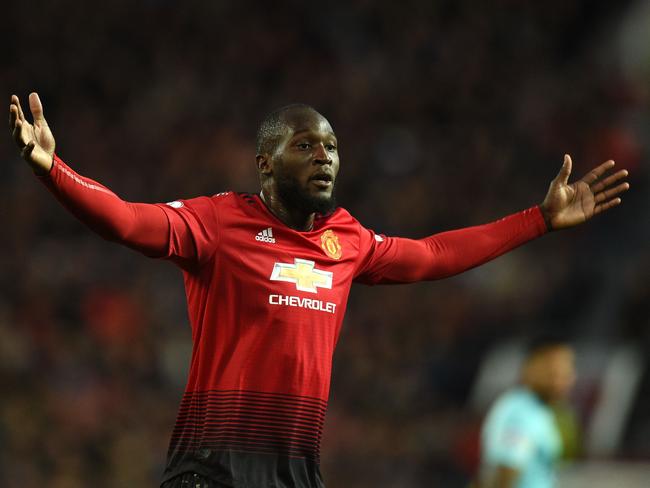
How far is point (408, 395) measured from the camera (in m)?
10.6

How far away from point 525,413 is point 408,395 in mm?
4502

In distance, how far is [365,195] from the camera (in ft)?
42.4

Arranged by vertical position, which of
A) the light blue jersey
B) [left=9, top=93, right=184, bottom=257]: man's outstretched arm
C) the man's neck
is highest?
the man's neck

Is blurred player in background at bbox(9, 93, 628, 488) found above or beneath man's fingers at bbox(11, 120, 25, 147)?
beneath

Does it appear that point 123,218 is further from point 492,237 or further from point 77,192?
point 492,237

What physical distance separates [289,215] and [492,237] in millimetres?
951

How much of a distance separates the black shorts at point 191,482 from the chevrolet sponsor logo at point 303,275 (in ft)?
2.47

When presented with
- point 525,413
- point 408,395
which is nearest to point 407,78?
point 408,395

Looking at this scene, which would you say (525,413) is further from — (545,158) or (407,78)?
(407,78)

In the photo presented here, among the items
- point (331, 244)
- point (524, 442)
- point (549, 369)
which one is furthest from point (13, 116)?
point (549, 369)

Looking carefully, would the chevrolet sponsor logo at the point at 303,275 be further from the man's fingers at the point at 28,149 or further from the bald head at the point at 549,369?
the bald head at the point at 549,369

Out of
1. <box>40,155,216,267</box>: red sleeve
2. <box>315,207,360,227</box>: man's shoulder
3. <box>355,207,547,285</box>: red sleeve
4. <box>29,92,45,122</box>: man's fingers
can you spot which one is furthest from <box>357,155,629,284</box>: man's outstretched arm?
<box>29,92,45,122</box>: man's fingers

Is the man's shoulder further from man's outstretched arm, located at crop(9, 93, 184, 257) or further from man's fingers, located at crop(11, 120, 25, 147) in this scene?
man's fingers, located at crop(11, 120, 25, 147)

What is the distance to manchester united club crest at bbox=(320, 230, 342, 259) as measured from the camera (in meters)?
4.38
